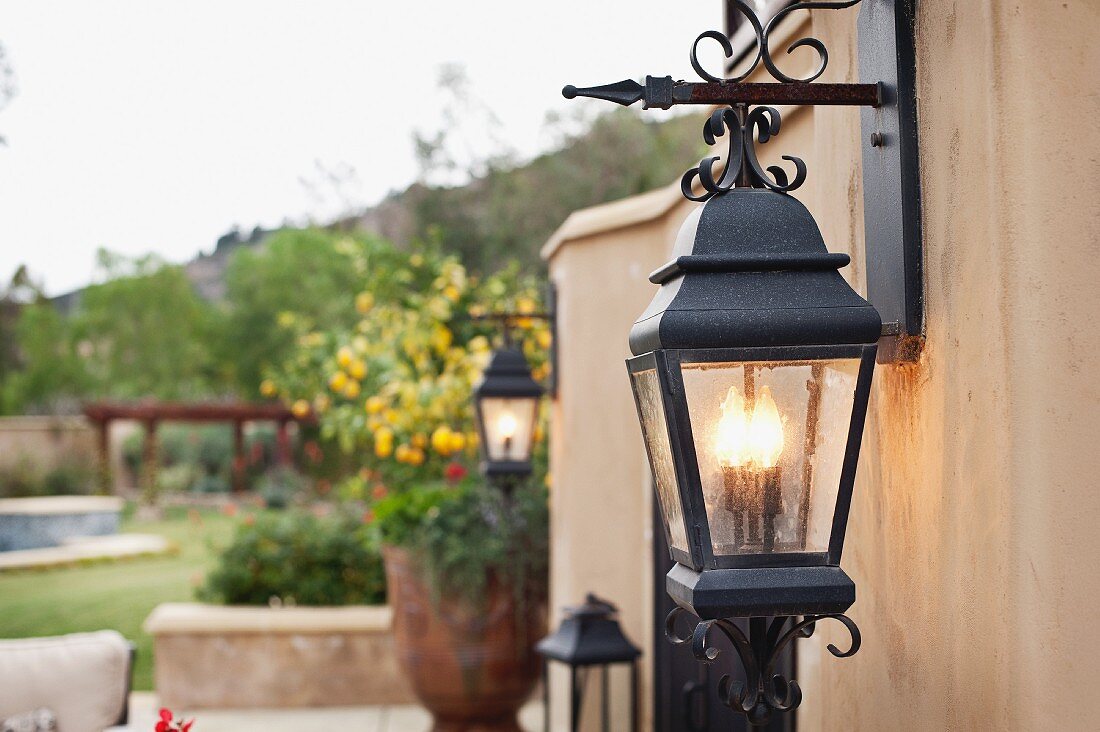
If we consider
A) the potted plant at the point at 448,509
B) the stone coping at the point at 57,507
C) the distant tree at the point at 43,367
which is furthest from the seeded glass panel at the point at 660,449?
the distant tree at the point at 43,367

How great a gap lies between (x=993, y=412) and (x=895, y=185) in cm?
42

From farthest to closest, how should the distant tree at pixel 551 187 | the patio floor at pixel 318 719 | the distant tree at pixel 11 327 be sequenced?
1. the distant tree at pixel 11 327
2. the distant tree at pixel 551 187
3. the patio floor at pixel 318 719

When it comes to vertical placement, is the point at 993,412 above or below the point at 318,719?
above

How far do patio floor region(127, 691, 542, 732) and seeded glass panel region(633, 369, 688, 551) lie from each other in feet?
17.2

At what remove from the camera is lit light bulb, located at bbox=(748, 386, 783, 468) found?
4.61ft

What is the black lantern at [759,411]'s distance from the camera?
4.50 feet

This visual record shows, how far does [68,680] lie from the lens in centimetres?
449

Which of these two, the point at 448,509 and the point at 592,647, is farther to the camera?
the point at 448,509

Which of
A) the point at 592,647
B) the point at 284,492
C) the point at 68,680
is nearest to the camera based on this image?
the point at 592,647

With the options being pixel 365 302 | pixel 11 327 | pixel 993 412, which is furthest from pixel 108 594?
pixel 11 327

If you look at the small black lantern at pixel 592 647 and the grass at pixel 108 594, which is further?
the grass at pixel 108 594

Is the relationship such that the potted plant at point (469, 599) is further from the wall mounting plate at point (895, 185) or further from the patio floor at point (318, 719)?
the wall mounting plate at point (895, 185)

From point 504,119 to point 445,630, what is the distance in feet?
30.3

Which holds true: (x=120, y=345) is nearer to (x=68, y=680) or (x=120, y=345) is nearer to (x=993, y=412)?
(x=68, y=680)
